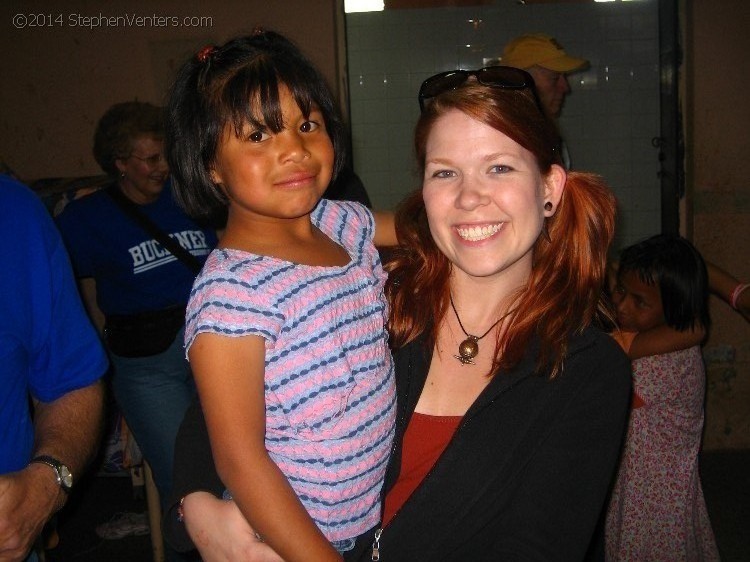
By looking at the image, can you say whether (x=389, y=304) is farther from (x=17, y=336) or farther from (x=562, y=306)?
(x=17, y=336)

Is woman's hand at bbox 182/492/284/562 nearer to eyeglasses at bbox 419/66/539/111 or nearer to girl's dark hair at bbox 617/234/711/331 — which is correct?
eyeglasses at bbox 419/66/539/111

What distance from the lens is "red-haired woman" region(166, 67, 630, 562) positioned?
147 cm

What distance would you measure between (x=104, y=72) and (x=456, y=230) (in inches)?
186

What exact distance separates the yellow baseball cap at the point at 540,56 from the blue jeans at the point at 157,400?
2.37 metres

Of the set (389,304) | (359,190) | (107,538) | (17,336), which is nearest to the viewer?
(17,336)

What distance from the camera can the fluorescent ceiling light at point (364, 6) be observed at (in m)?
5.45

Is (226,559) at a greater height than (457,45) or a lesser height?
lesser

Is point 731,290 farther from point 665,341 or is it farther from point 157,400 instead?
point 157,400

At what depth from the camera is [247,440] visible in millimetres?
1353

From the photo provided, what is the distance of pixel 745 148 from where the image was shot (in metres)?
5.23

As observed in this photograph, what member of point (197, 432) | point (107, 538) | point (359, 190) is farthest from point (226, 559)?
point (107, 538)

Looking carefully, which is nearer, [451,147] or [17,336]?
[17,336]

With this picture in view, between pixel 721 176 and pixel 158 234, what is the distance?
13.5ft

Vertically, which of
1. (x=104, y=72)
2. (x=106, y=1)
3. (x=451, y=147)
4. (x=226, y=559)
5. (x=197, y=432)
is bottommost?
(x=226, y=559)
